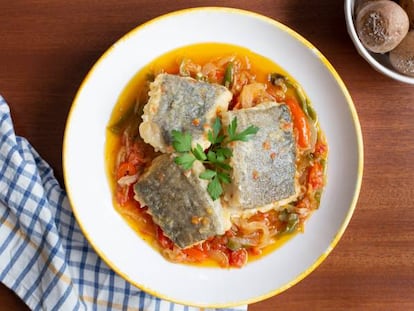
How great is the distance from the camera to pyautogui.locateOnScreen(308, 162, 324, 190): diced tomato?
3.64 meters

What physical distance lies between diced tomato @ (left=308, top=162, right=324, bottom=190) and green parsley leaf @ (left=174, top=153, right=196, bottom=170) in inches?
33.9

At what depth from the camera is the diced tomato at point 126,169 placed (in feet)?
11.7

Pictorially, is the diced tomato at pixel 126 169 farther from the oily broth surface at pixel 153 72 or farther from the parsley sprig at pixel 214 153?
the parsley sprig at pixel 214 153

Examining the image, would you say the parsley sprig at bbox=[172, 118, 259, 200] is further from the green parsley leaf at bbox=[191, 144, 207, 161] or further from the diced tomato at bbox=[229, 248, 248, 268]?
the diced tomato at bbox=[229, 248, 248, 268]

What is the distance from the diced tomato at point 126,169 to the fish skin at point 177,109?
0.24 metres

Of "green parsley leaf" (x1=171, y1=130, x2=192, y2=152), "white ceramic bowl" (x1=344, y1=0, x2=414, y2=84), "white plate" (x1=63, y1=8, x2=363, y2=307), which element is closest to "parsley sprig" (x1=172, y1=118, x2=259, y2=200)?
"green parsley leaf" (x1=171, y1=130, x2=192, y2=152)

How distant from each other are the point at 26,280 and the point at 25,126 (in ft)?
3.49

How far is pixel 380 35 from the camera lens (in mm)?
3254

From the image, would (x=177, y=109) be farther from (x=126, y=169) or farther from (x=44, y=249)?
(x=44, y=249)

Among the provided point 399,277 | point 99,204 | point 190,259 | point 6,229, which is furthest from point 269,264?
point 6,229

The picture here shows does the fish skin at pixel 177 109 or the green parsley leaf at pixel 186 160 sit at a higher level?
the fish skin at pixel 177 109

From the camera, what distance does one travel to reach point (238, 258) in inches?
143

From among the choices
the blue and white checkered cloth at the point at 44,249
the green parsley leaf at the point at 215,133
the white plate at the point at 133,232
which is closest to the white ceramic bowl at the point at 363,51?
the white plate at the point at 133,232

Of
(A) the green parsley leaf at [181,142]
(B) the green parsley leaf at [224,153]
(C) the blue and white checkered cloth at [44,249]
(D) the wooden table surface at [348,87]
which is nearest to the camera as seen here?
(A) the green parsley leaf at [181,142]
